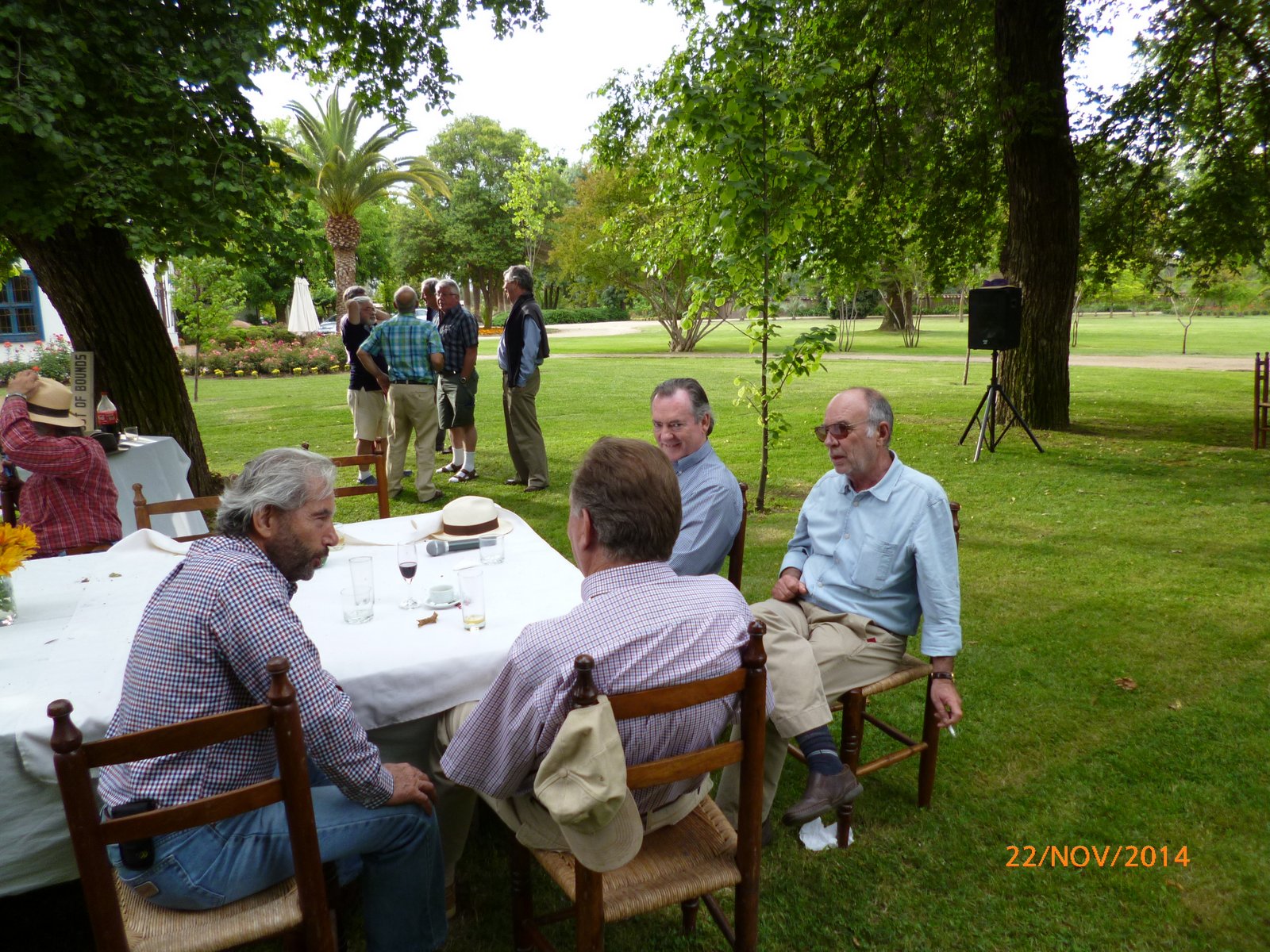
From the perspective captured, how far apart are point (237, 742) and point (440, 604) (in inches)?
32.0

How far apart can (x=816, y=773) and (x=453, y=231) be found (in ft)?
157

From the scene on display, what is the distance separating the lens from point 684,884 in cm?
195

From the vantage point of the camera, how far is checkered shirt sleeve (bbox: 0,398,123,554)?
159 inches

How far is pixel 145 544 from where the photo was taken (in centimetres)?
329

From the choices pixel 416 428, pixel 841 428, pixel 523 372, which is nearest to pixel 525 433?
pixel 523 372

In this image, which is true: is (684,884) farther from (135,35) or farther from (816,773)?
(135,35)

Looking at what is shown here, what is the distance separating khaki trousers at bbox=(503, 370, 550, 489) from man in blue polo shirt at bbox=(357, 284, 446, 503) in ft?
2.38

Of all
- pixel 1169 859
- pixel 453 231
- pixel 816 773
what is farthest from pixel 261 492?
pixel 453 231

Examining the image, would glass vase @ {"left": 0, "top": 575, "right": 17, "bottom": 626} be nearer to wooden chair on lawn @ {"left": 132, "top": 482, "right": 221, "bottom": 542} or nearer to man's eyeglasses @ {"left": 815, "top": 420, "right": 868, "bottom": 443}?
wooden chair on lawn @ {"left": 132, "top": 482, "right": 221, "bottom": 542}

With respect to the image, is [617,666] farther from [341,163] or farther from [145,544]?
[341,163]

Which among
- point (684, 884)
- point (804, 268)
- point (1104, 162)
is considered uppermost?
point (1104, 162)

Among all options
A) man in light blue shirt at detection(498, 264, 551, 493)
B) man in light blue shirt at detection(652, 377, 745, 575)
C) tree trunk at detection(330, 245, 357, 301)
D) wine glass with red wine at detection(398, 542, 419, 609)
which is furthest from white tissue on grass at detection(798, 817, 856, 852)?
tree trunk at detection(330, 245, 357, 301)

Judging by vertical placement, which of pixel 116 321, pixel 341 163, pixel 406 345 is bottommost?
pixel 406 345

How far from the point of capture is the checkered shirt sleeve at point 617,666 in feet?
5.93
